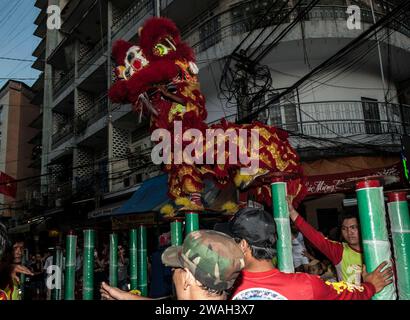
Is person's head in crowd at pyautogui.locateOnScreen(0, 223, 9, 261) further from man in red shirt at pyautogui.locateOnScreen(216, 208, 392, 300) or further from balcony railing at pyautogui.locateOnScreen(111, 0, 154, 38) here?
balcony railing at pyautogui.locateOnScreen(111, 0, 154, 38)

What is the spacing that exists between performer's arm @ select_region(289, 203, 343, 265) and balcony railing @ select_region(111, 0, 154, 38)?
466 inches

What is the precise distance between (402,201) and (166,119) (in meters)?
3.08

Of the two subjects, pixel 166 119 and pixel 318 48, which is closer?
pixel 166 119

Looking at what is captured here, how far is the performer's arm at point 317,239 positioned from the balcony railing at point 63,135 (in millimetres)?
18286

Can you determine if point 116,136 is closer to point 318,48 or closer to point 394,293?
point 318,48

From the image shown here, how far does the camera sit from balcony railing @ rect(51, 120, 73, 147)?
19.7m

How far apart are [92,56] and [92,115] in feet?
9.06

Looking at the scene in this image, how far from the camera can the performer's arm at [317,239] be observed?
9.31ft

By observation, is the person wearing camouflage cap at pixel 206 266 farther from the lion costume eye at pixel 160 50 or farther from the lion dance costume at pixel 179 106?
the lion costume eye at pixel 160 50

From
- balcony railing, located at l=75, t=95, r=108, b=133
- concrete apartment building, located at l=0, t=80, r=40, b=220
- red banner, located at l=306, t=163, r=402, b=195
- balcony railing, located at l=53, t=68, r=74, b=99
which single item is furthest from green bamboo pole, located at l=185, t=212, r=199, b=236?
concrete apartment building, located at l=0, t=80, r=40, b=220

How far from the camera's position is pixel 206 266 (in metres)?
1.60
